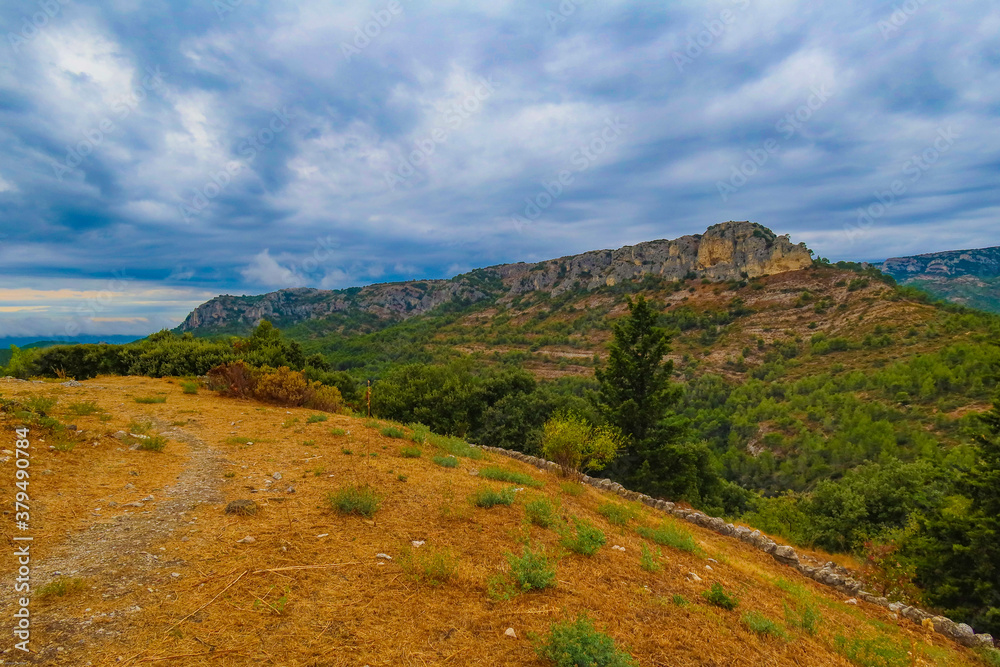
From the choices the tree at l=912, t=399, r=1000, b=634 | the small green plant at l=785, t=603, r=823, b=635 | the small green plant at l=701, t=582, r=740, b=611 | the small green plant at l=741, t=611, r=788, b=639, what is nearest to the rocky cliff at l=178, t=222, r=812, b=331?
the tree at l=912, t=399, r=1000, b=634

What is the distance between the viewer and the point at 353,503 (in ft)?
17.9

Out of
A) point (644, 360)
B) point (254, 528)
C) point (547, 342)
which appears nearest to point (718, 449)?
point (644, 360)

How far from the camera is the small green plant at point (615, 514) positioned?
7188 millimetres

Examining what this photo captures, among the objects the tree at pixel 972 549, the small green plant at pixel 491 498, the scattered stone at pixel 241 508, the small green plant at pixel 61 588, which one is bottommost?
the tree at pixel 972 549

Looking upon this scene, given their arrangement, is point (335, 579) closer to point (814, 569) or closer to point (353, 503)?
point (353, 503)

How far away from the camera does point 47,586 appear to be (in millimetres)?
3152

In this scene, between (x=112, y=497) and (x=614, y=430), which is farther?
(x=614, y=430)

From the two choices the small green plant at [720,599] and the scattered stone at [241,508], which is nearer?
the small green plant at [720,599]

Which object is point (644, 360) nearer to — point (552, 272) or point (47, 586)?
point (47, 586)

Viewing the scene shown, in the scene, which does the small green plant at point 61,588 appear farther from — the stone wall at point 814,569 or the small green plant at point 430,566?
the stone wall at point 814,569

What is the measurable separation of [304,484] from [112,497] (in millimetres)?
2206

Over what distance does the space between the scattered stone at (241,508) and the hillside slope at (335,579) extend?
0.14 metres

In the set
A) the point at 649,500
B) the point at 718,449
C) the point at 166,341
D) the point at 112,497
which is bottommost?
→ the point at 718,449

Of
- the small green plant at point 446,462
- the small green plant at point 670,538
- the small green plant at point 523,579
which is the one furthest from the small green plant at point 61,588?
the small green plant at point 670,538
